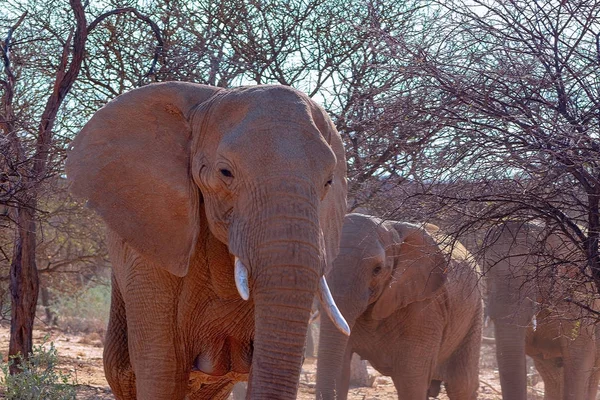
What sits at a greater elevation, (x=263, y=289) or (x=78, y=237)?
(x=78, y=237)

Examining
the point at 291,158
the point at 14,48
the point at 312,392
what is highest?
the point at 14,48

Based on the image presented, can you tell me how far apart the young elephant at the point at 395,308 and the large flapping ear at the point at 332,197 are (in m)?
2.22

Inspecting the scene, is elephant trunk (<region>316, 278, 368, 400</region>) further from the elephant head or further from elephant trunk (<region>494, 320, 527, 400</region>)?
elephant trunk (<region>494, 320, 527, 400</region>)

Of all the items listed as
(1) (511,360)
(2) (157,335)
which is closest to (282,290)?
(2) (157,335)

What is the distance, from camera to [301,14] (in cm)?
1048

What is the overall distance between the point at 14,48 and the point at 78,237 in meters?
3.99

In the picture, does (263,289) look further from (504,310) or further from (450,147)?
(504,310)

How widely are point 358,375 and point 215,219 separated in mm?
9067

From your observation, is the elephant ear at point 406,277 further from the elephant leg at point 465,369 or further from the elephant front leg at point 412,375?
the elephant leg at point 465,369

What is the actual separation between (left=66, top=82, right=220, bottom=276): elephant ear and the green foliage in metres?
12.8

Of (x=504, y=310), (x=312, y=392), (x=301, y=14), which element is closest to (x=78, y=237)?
(x=312, y=392)


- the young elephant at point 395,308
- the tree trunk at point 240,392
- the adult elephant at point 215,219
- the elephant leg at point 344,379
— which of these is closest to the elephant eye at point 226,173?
the adult elephant at point 215,219

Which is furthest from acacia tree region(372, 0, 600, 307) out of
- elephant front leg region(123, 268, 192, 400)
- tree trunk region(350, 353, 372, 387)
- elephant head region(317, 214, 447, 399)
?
tree trunk region(350, 353, 372, 387)

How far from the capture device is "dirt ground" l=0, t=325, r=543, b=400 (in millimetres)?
10828
